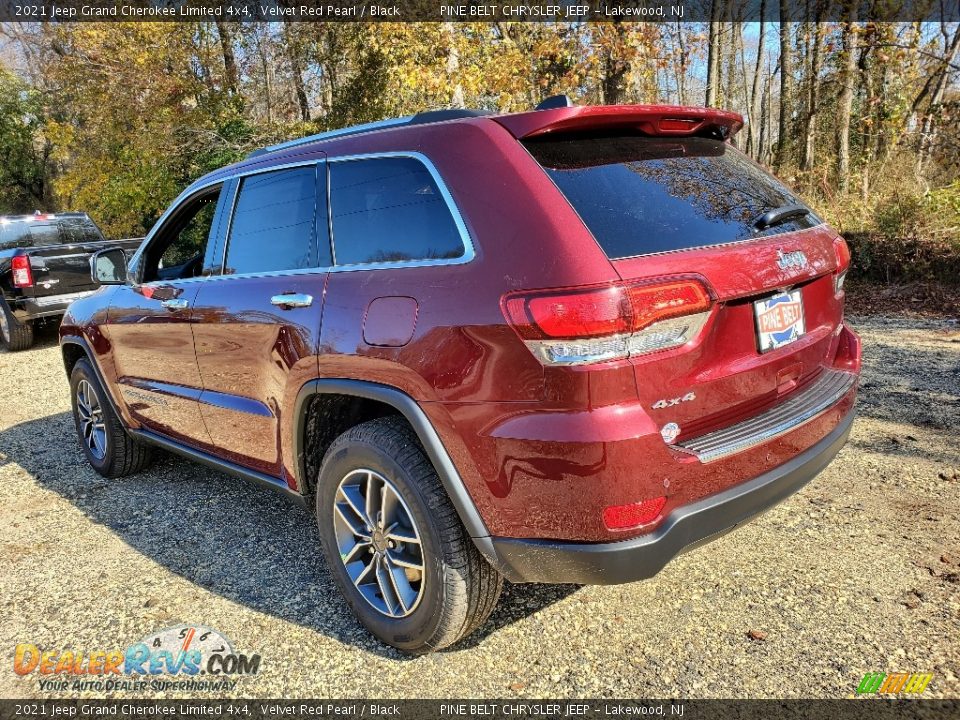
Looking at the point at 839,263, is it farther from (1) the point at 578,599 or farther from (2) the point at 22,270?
(2) the point at 22,270

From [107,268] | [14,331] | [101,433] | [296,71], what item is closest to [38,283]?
[14,331]

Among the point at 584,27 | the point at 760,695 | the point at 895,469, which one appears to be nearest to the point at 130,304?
the point at 760,695

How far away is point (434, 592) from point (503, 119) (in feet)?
5.43

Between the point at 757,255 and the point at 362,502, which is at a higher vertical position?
the point at 757,255

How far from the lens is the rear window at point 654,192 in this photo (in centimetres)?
219

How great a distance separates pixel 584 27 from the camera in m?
13.1

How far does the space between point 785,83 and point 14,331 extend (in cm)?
1626

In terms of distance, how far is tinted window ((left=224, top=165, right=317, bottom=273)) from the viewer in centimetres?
297

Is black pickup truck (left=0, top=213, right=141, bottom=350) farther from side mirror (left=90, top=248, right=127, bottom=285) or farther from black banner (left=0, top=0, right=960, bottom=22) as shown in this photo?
black banner (left=0, top=0, right=960, bottom=22)

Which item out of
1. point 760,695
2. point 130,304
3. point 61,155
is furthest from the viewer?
point 61,155

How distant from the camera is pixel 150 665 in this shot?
271cm

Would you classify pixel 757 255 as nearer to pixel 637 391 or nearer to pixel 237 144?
pixel 637 391
